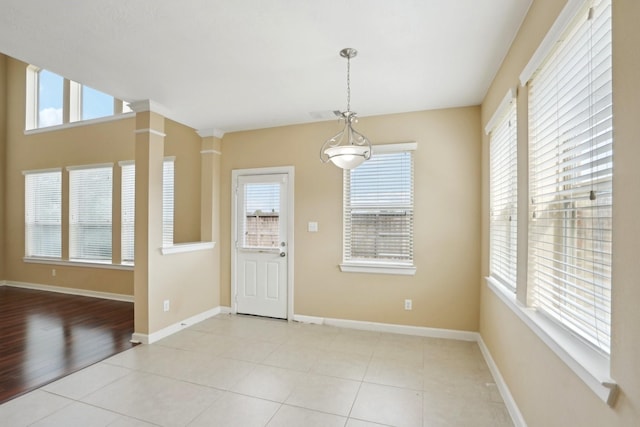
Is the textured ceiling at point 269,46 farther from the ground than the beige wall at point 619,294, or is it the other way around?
the textured ceiling at point 269,46

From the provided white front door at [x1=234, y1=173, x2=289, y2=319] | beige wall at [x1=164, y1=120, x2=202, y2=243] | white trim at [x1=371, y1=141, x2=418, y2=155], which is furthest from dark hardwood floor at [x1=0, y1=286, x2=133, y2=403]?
white trim at [x1=371, y1=141, x2=418, y2=155]

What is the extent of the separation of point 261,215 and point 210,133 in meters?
1.40

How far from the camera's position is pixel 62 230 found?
18.7 ft

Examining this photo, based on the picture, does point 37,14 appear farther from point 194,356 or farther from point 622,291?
point 622,291

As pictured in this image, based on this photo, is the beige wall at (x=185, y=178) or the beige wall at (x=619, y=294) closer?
the beige wall at (x=619, y=294)

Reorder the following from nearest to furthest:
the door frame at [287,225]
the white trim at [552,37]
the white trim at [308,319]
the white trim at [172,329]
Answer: the white trim at [552,37] < the white trim at [172,329] < the white trim at [308,319] < the door frame at [287,225]

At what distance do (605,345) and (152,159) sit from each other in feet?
13.0

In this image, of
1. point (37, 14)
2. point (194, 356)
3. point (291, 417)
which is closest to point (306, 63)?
point (37, 14)

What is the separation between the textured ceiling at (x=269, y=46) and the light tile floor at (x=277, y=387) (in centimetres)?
267

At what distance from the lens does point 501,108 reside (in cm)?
249

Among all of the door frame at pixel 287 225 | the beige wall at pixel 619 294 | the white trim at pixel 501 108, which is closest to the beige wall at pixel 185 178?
the door frame at pixel 287 225

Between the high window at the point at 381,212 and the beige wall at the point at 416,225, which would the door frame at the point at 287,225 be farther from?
the high window at the point at 381,212

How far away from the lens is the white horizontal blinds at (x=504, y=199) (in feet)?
7.70

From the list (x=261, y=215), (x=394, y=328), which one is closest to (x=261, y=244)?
(x=261, y=215)
